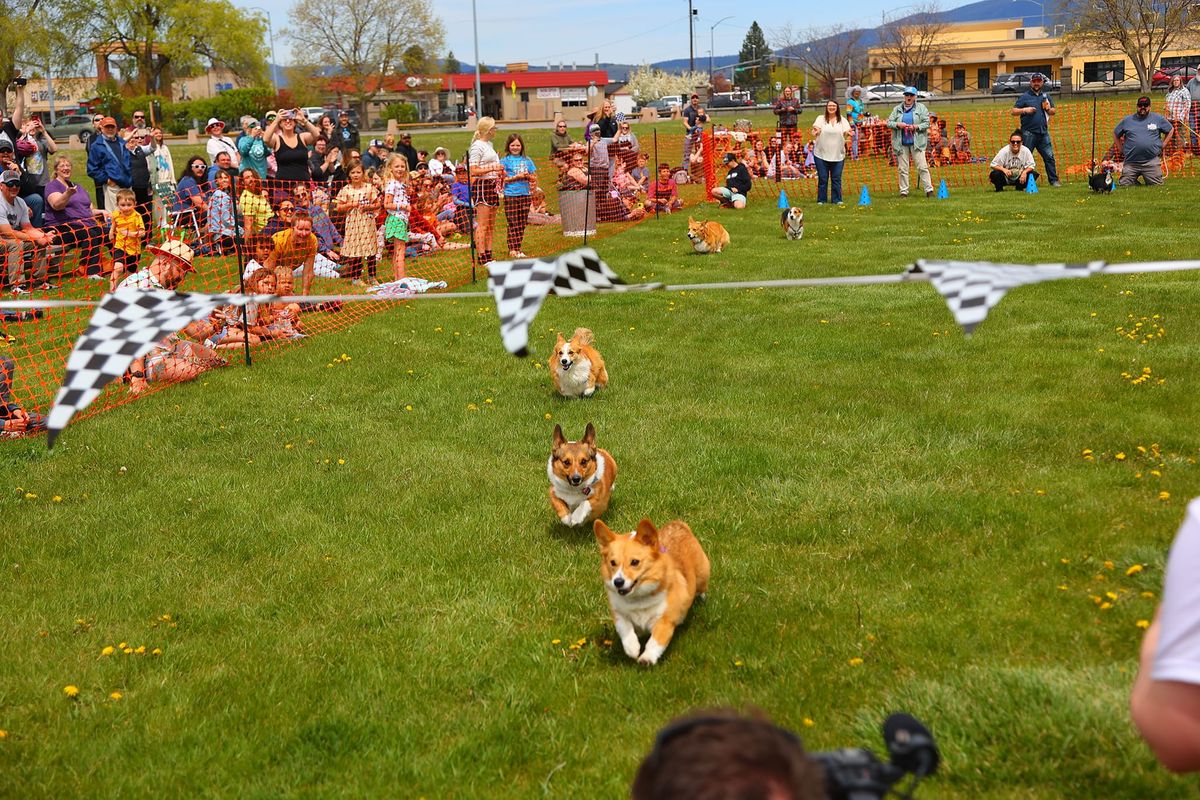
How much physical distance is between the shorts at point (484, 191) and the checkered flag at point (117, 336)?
1205 centimetres

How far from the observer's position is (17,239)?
14086 millimetres

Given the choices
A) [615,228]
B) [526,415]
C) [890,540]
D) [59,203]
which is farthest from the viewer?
[615,228]

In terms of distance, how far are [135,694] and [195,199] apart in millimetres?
11183

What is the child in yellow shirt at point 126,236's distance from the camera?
1366 centimetres

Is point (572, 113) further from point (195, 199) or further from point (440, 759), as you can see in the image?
point (440, 759)

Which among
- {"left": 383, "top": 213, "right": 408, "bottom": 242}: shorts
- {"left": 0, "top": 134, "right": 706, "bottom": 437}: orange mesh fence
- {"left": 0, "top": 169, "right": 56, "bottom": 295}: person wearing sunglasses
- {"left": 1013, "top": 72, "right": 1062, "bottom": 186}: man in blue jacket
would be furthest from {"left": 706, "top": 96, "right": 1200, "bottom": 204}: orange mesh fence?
{"left": 0, "top": 169, "right": 56, "bottom": 295}: person wearing sunglasses

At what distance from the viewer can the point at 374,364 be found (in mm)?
11250

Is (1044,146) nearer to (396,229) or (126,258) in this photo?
(396,229)

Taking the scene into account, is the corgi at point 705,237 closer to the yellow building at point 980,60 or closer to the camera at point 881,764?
the camera at point 881,764

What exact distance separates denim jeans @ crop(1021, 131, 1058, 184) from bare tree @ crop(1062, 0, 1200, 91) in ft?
121

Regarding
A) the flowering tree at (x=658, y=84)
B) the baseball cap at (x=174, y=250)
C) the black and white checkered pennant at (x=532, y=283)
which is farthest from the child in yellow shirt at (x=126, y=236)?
the flowering tree at (x=658, y=84)

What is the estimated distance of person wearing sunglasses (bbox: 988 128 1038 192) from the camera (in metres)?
22.1

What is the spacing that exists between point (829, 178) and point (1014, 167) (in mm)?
3780

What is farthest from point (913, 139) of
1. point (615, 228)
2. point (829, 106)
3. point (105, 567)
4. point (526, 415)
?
point (105, 567)
